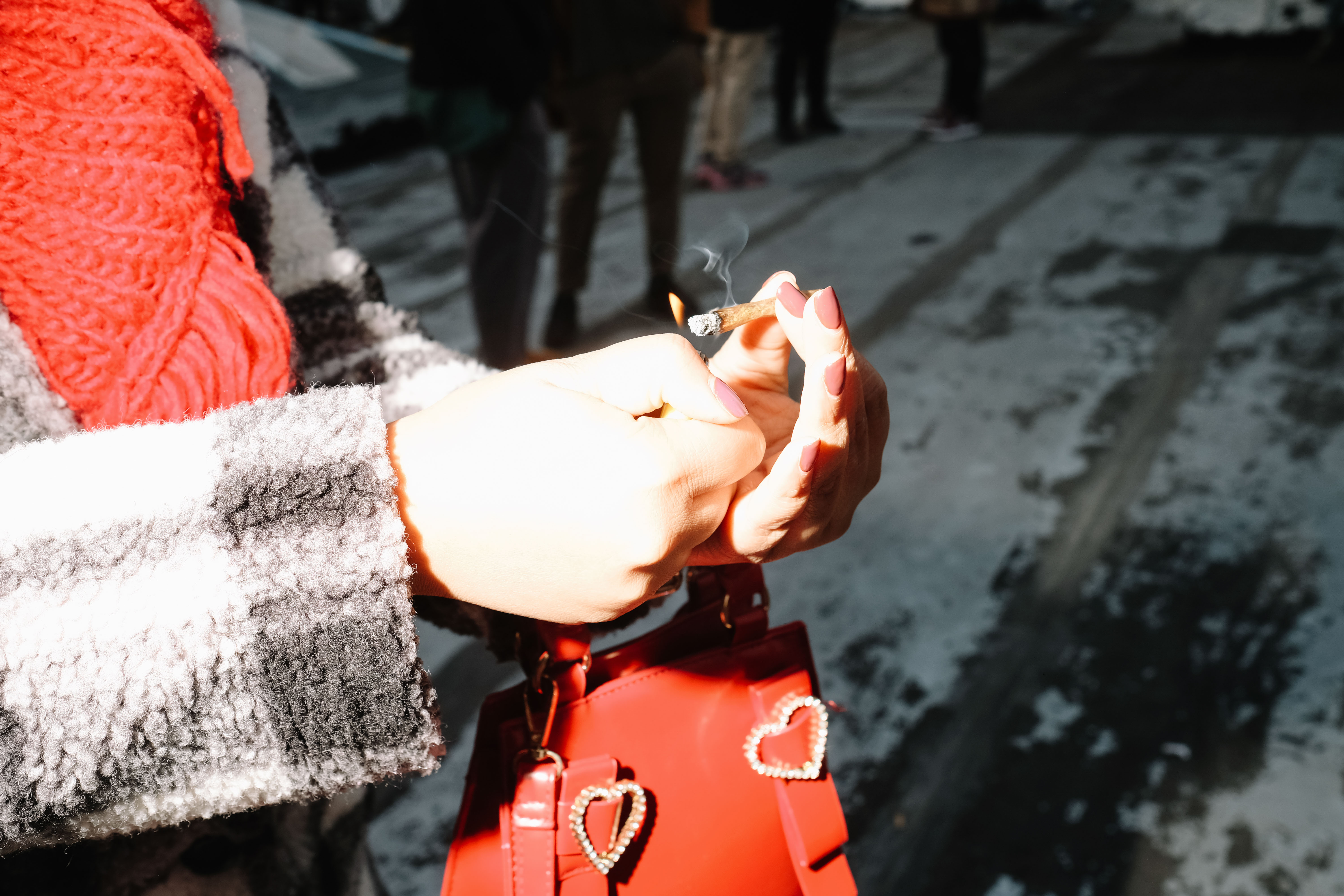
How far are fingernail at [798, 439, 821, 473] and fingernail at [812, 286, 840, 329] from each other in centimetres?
7

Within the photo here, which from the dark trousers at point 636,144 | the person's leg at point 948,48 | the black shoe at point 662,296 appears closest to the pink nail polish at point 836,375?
the dark trousers at point 636,144

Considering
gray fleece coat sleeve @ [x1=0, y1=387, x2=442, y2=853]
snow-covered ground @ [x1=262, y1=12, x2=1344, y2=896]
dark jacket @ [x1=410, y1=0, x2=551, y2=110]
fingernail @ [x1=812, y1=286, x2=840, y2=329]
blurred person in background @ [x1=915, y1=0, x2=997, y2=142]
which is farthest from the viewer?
blurred person in background @ [x1=915, y1=0, x2=997, y2=142]

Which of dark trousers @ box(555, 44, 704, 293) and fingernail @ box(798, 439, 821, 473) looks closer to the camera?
fingernail @ box(798, 439, 821, 473)

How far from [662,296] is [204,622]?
2866 millimetres

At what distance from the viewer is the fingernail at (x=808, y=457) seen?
1.66 ft

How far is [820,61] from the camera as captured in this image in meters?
5.13

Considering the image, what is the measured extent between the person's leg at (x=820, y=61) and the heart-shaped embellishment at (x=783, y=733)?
16.5 ft

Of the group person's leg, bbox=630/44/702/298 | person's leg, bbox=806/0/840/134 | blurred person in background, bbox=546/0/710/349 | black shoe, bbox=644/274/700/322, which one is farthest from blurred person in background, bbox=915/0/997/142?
black shoe, bbox=644/274/700/322

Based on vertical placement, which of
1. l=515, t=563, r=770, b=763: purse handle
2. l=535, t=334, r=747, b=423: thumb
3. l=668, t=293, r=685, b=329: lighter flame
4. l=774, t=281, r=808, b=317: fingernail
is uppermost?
l=774, t=281, r=808, b=317: fingernail

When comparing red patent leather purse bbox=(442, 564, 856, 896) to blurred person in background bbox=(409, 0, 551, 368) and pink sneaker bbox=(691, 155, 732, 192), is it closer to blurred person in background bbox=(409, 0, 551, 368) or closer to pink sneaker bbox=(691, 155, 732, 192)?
blurred person in background bbox=(409, 0, 551, 368)

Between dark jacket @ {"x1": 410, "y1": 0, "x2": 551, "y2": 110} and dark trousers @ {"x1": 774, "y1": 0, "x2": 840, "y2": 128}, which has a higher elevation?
dark jacket @ {"x1": 410, "y1": 0, "x2": 551, "y2": 110}

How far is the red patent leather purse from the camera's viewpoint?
59cm

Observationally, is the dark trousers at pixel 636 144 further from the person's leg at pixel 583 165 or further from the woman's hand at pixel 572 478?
the woman's hand at pixel 572 478

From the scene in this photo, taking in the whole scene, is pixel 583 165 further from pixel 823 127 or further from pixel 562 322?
pixel 823 127
